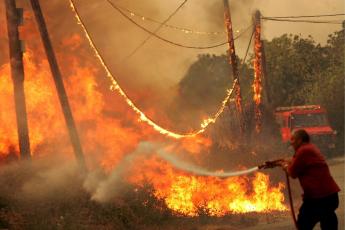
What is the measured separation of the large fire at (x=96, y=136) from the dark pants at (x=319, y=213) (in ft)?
23.6

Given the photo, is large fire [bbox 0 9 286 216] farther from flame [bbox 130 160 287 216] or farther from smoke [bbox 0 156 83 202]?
smoke [bbox 0 156 83 202]

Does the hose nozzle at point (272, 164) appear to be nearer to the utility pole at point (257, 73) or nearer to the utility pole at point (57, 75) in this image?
the utility pole at point (57, 75)

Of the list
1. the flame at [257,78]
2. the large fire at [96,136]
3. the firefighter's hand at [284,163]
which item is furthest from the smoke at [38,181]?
the flame at [257,78]

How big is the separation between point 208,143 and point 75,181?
6.15 m

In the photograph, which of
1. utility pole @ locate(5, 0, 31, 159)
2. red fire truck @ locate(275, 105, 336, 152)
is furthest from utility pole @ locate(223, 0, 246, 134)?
utility pole @ locate(5, 0, 31, 159)

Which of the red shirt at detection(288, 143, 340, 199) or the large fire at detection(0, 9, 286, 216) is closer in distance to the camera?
the red shirt at detection(288, 143, 340, 199)

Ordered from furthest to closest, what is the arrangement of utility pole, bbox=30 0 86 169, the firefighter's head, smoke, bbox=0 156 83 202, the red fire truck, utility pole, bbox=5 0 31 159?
1. the red fire truck
2. utility pole, bbox=30 0 86 169
3. utility pole, bbox=5 0 31 159
4. smoke, bbox=0 156 83 202
5. the firefighter's head

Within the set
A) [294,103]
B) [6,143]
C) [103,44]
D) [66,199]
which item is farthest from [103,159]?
[294,103]

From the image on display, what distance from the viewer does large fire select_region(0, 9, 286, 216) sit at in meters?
15.9

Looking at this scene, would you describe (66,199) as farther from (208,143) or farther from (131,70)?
(131,70)

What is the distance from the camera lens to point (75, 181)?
46.5 ft

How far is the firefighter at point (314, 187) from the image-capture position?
751cm

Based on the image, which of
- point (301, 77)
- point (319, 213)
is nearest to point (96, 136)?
point (319, 213)

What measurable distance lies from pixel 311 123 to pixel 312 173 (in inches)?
946
